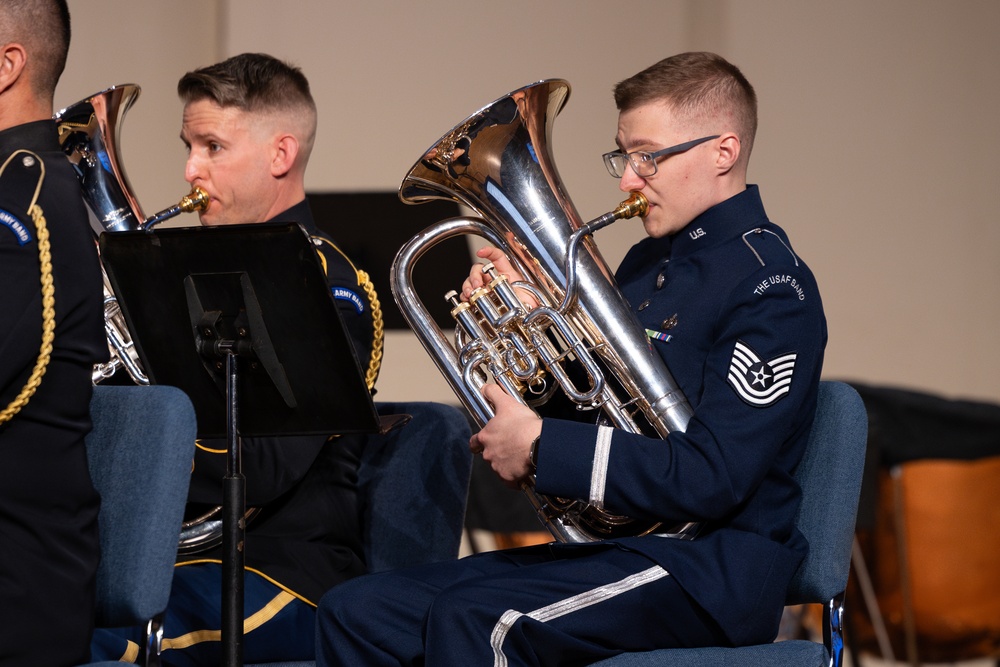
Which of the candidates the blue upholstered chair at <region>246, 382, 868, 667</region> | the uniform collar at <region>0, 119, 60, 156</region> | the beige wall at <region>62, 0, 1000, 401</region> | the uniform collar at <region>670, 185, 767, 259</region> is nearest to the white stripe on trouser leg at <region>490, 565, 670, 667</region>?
the blue upholstered chair at <region>246, 382, 868, 667</region>

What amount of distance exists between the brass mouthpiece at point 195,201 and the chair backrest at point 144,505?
81 centimetres

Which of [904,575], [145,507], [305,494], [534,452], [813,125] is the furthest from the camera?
[813,125]

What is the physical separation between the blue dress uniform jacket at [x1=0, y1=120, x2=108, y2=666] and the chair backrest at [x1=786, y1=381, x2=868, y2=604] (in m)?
1.08

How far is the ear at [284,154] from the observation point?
2.60m

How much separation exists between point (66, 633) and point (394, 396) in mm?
3109

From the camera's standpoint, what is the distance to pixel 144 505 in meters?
1.72

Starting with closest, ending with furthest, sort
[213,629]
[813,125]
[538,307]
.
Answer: [538,307] < [213,629] < [813,125]

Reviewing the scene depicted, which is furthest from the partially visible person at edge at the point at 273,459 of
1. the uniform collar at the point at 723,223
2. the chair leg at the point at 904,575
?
the chair leg at the point at 904,575

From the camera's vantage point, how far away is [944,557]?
3662 millimetres

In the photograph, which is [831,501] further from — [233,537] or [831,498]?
[233,537]

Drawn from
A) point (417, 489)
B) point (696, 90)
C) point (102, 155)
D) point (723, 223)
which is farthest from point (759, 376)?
point (102, 155)

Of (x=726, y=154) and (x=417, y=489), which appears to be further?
(x=417, y=489)

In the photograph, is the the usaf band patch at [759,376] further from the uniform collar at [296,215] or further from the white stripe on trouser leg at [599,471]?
the uniform collar at [296,215]

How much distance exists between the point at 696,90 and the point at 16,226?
1.14m
